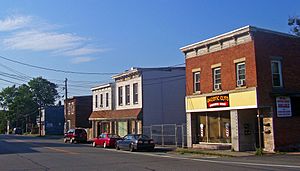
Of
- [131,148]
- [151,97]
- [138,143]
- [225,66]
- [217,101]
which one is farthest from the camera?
[151,97]

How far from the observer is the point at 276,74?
89.0ft

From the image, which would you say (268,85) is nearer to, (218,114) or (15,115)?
(218,114)

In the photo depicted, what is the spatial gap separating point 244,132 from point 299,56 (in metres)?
6.76

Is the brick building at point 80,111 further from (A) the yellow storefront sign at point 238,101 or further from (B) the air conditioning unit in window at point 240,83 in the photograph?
(B) the air conditioning unit in window at point 240,83

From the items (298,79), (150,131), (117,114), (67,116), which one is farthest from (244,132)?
(67,116)

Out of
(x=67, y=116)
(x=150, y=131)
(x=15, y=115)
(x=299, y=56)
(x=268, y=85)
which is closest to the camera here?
(x=268, y=85)

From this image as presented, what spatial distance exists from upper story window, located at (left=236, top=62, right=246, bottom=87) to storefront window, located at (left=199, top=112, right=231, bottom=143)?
9.64 feet

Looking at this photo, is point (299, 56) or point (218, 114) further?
point (218, 114)

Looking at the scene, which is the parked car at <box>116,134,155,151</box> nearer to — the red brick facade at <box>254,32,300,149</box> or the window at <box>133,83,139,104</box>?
the red brick facade at <box>254,32,300,149</box>

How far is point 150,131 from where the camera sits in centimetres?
3922

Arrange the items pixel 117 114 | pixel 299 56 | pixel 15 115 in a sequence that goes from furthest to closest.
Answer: pixel 15 115
pixel 117 114
pixel 299 56

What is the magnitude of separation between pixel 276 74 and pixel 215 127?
625 centimetres

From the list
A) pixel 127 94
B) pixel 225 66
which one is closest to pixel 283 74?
pixel 225 66

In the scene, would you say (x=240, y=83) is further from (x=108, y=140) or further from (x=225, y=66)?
(x=108, y=140)
